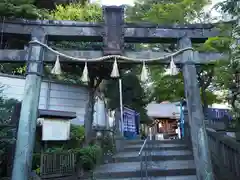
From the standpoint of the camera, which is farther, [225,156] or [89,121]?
[89,121]

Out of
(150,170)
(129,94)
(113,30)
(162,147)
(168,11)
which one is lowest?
(150,170)

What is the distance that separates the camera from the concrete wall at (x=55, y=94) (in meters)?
9.38

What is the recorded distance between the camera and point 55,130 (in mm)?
7723

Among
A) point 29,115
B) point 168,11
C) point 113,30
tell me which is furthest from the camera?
point 168,11

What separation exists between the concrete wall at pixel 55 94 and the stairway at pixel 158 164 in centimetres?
287

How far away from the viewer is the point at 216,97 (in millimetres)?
15742

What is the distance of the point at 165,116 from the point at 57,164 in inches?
794

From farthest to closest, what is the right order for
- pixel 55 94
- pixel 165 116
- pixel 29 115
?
pixel 165 116
pixel 55 94
pixel 29 115

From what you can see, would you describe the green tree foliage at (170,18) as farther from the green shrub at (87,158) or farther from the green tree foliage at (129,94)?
the green shrub at (87,158)

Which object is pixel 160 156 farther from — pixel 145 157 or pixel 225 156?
pixel 225 156

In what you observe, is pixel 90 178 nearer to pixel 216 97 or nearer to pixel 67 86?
pixel 67 86

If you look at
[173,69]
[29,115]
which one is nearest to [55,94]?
[29,115]

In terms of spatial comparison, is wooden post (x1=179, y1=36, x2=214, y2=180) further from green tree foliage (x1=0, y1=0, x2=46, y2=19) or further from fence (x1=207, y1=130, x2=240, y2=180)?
green tree foliage (x1=0, y1=0, x2=46, y2=19)

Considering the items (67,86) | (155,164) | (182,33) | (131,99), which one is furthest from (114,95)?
(182,33)
